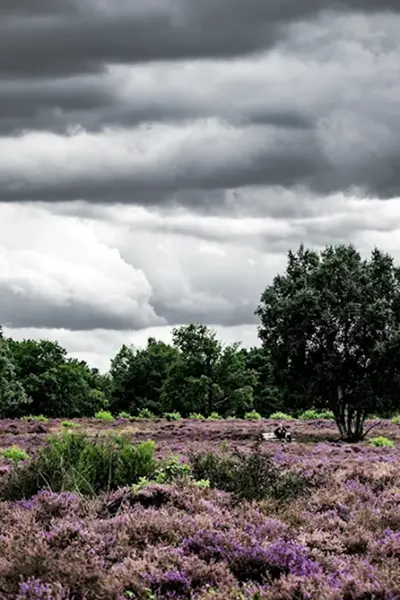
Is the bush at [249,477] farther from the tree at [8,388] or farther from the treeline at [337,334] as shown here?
the tree at [8,388]

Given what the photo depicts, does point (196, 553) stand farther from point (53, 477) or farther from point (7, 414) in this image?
point (7, 414)

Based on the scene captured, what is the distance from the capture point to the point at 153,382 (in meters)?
112

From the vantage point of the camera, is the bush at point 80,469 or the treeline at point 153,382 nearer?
the bush at point 80,469

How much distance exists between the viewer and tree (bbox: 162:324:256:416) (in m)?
95.4

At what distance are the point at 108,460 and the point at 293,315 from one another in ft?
101

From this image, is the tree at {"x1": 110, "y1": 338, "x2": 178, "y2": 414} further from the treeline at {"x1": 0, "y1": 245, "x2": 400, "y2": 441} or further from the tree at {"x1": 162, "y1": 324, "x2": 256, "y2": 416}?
the treeline at {"x1": 0, "y1": 245, "x2": 400, "y2": 441}

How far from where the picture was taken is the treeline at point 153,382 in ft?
314

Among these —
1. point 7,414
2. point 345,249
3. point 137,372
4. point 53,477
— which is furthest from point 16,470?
point 137,372

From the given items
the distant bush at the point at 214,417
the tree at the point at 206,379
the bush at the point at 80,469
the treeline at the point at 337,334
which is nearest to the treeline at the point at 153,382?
the tree at the point at 206,379

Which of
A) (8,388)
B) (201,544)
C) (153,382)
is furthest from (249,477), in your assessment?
(153,382)

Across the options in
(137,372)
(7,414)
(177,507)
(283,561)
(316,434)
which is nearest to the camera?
(283,561)

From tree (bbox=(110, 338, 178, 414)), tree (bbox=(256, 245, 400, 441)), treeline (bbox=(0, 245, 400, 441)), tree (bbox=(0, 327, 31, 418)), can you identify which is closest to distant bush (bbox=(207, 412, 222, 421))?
treeline (bbox=(0, 245, 400, 441))

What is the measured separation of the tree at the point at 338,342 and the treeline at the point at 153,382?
39949mm

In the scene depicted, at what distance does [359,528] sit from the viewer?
13.1 metres
